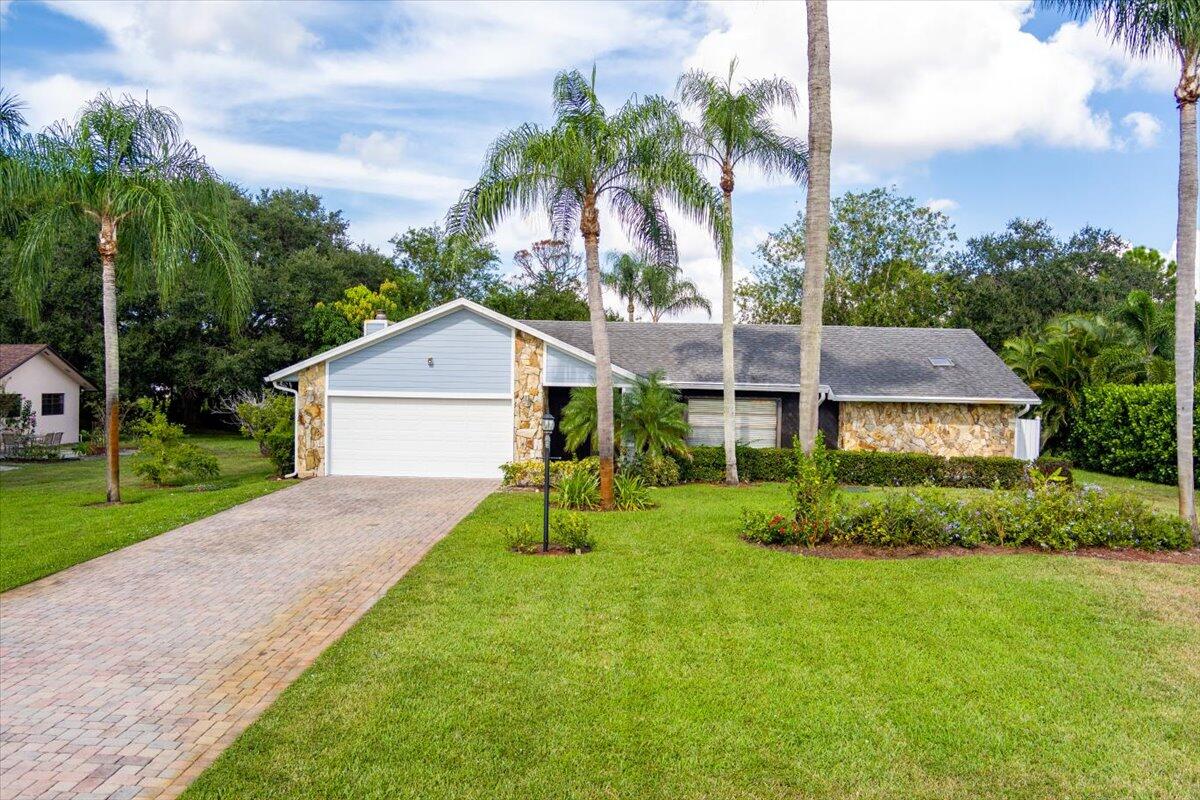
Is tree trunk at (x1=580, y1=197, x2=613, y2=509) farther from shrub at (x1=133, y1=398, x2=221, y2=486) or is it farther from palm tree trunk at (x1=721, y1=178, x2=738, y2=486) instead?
shrub at (x1=133, y1=398, x2=221, y2=486)

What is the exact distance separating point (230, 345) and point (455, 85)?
21556 mm

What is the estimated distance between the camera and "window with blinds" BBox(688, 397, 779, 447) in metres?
19.4

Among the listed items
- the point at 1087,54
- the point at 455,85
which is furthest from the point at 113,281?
the point at 1087,54

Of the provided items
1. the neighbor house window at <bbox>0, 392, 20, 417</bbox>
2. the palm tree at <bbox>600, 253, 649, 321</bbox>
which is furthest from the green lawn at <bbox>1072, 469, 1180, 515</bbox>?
the neighbor house window at <bbox>0, 392, 20, 417</bbox>

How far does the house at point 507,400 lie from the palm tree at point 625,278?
15183 millimetres

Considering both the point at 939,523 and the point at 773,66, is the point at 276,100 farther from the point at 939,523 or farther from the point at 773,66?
the point at 939,523

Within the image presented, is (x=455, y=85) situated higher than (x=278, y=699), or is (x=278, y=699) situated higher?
(x=455, y=85)

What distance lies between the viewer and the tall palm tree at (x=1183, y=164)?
9.41 metres

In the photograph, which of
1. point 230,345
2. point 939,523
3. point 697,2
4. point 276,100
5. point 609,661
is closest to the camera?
point 609,661

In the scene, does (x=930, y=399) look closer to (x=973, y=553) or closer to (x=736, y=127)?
(x=736, y=127)

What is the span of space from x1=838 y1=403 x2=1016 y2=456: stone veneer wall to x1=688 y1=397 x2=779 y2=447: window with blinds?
1731 millimetres

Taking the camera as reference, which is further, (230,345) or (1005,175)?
(230,345)

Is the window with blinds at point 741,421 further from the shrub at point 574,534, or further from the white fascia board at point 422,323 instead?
the shrub at point 574,534

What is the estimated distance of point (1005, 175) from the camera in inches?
842
